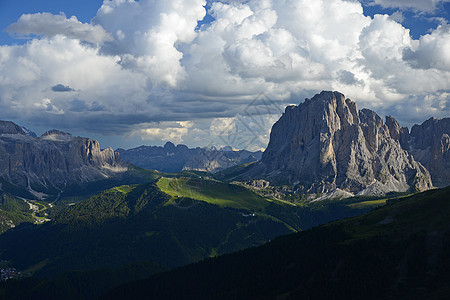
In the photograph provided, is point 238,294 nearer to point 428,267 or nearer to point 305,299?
point 305,299

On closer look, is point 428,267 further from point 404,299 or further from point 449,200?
point 449,200

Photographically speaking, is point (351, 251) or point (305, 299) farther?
point (351, 251)

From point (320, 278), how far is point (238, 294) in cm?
4117

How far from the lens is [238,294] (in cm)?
19038

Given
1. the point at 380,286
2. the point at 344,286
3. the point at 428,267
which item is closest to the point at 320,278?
the point at 344,286

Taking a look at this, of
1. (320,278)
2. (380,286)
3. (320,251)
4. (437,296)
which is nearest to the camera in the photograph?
(437,296)

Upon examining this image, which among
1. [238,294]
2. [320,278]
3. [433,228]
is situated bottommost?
[238,294]

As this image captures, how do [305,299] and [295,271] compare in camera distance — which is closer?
[305,299]

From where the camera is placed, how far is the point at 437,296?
12688 centimetres

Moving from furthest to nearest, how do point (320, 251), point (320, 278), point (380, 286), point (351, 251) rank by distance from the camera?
point (320, 251)
point (351, 251)
point (320, 278)
point (380, 286)

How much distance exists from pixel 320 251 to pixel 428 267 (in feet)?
174

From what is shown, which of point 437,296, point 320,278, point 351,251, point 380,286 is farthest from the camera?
point 351,251

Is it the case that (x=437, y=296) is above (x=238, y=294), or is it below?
above

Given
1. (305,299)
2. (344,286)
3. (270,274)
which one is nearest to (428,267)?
(344,286)
